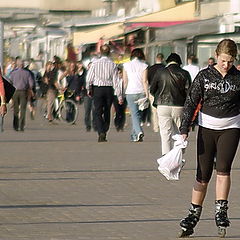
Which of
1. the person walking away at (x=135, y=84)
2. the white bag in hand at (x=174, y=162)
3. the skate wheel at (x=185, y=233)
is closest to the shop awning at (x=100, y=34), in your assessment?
the person walking away at (x=135, y=84)

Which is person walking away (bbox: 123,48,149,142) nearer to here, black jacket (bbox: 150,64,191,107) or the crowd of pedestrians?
the crowd of pedestrians

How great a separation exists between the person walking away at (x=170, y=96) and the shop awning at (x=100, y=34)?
2408cm

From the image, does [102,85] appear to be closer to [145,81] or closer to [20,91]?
[145,81]

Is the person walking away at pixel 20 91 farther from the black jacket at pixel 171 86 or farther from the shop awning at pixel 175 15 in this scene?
the shop awning at pixel 175 15

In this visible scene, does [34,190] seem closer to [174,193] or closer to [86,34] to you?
[174,193]

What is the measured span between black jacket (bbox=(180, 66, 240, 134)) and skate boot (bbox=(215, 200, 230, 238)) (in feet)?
2.54

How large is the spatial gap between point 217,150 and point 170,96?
6483mm

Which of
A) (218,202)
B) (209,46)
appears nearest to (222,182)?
(218,202)

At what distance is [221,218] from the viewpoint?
10.7m

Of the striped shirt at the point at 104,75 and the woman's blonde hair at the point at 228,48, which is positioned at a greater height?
the woman's blonde hair at the point at 228,48

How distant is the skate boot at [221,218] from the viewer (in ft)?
Result: 34.9

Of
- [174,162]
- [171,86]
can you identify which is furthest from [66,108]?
[174,162]

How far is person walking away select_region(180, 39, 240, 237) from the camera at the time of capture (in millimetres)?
10758

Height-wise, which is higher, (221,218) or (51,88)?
(221,218)
